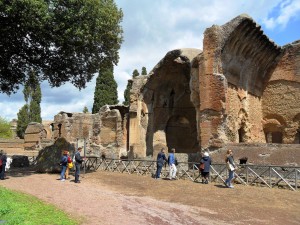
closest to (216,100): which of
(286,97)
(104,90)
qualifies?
(286,97)

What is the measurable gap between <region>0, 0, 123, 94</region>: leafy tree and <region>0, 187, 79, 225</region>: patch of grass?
696cm

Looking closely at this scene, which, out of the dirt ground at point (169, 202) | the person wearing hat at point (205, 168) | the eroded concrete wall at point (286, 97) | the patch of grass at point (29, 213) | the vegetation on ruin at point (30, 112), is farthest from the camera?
the vegetation on ruin at point (30, 112)

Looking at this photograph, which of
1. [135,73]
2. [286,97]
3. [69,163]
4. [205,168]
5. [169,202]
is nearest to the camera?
[169,202]

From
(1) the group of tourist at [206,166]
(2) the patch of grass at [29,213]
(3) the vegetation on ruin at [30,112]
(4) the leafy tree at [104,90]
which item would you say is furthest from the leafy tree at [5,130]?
(2) the patch of grass at [29,213]

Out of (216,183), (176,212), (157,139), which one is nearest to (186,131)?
(157,139)

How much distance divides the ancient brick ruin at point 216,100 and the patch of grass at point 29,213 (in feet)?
31.0

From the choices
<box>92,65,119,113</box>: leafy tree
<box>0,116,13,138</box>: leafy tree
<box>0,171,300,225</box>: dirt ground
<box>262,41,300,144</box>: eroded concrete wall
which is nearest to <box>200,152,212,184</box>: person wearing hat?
<box>0,171,300,225</box>: dirt ground

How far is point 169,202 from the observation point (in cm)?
961

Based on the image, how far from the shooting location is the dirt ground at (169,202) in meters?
7.46

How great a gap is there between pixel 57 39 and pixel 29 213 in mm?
8585

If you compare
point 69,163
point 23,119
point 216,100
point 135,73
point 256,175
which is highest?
point 135,73

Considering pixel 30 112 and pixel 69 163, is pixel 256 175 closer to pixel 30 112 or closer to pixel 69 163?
pixel 69 163

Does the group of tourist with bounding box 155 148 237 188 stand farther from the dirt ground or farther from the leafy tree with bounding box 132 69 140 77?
the leafy tree with bounding box 132 69 140 77

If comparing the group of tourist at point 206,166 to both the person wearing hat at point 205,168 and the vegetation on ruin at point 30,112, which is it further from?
the vegetation on ruin at point 30,112
